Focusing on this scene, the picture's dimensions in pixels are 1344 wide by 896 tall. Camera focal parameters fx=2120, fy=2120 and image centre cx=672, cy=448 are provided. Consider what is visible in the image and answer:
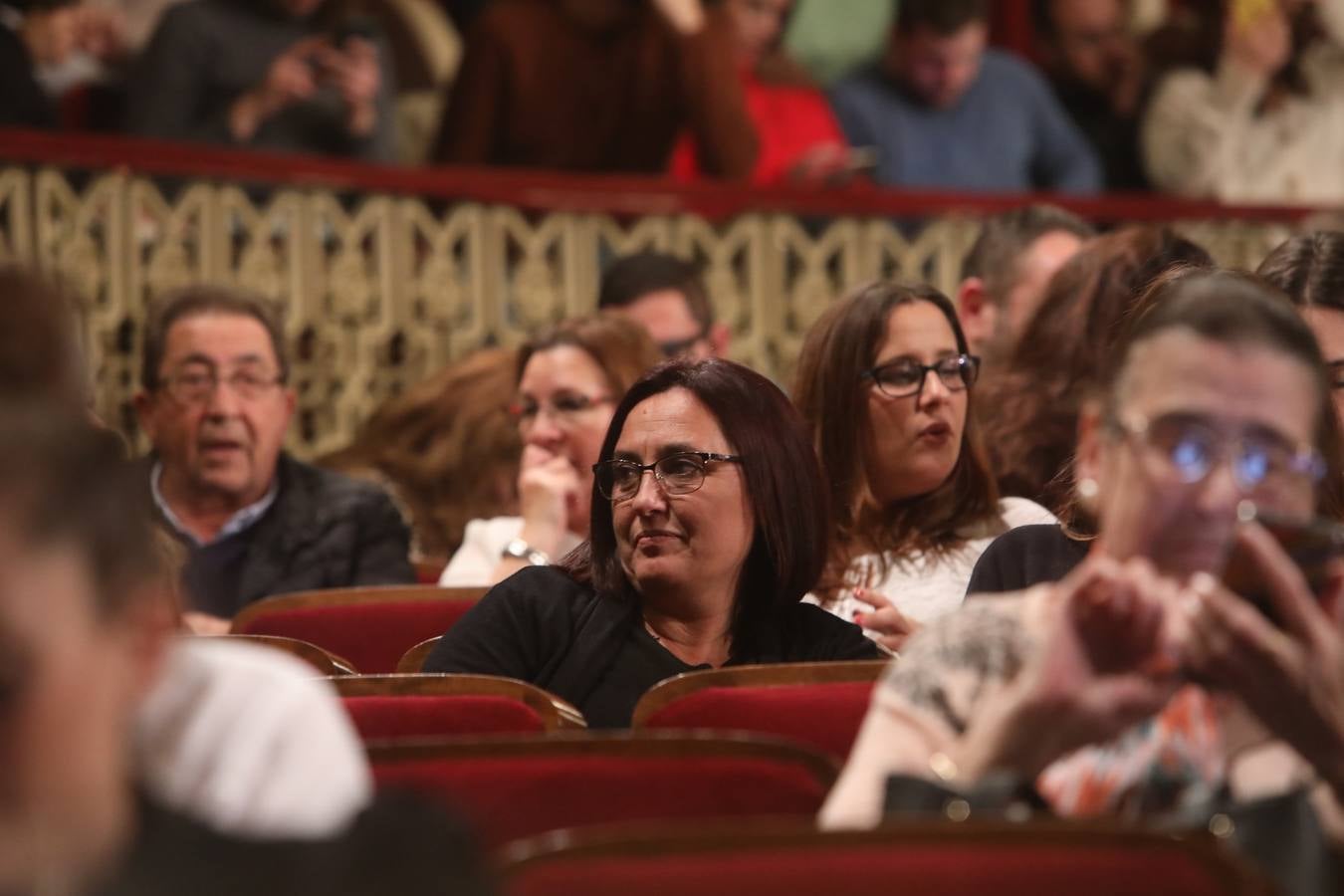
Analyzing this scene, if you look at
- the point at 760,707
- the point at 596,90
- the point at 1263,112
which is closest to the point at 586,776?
the point at 760,707

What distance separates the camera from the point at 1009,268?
4234 millimetres

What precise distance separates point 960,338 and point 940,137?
2.87 m

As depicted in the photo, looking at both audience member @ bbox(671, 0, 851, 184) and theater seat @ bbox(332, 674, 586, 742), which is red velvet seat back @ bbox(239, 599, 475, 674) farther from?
audience member @ bbox(671, 0, 851, 184)

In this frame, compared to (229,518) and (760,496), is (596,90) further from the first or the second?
(760,496)

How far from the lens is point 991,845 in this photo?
148 centimetres

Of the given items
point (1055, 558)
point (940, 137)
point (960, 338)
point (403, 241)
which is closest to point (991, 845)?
point (1055, 558)

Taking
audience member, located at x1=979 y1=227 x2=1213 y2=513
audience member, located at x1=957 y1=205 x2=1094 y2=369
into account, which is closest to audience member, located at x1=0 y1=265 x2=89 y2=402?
audience member, located at x1=979 y1=227 x2=1213 y2=513

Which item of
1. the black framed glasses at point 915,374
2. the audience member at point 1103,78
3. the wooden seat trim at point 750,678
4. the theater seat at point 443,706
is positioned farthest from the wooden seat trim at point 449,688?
the audience member at point 1103,78

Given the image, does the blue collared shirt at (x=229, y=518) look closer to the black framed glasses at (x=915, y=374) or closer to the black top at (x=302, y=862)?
the black framed glasses at (x=915, y=374)

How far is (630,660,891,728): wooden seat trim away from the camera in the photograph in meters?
2.19

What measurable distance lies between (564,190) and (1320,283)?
9.32ft

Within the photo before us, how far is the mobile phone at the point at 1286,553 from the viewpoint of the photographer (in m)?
1.68

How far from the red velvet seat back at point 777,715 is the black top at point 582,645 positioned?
0.53 m

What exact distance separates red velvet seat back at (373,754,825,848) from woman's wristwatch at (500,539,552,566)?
1.82m
